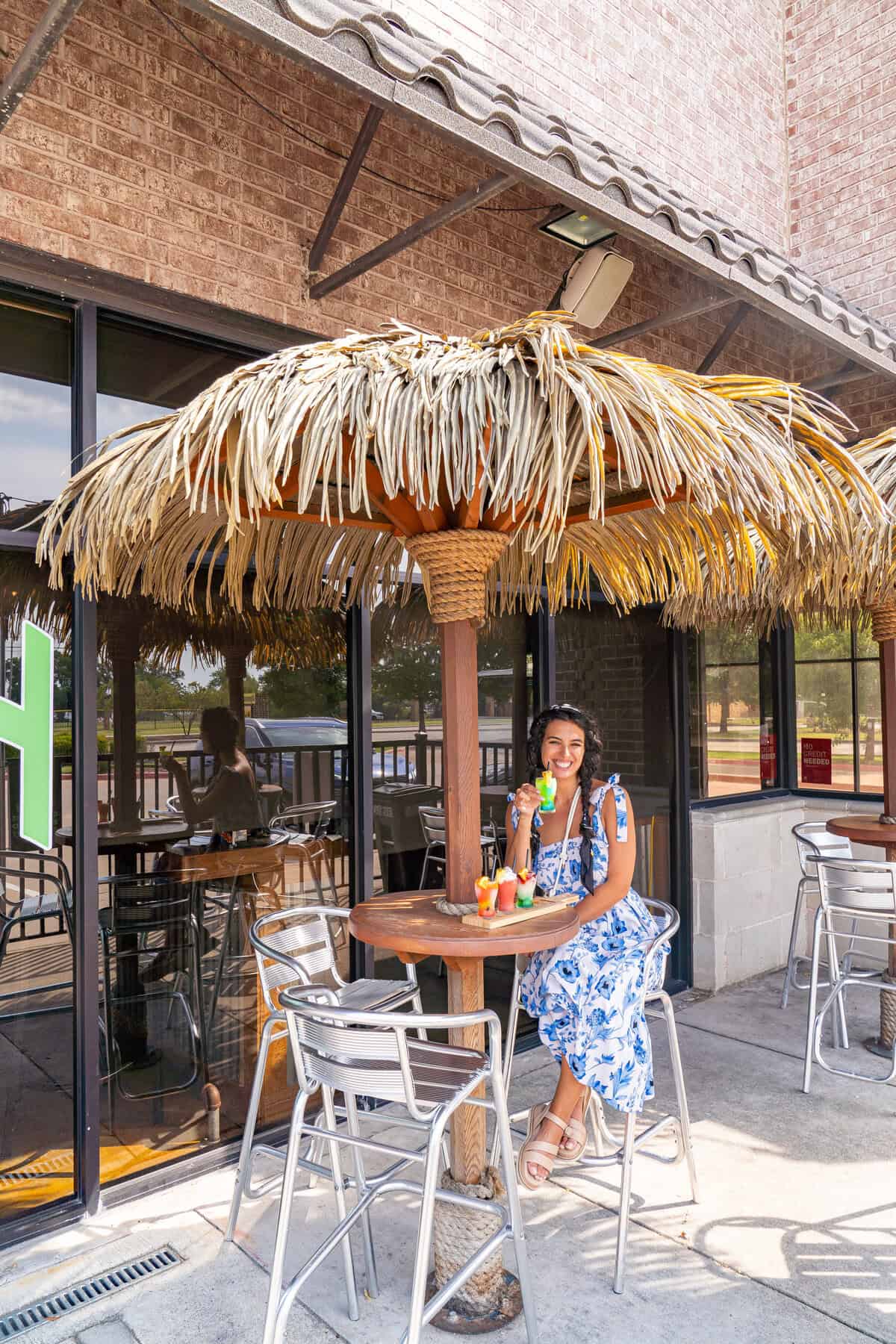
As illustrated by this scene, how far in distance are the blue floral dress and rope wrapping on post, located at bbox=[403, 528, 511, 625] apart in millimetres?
940

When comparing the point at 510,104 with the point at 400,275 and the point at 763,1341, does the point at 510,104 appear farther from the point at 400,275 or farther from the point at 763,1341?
the point at 763,1341

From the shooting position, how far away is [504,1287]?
2631 mm

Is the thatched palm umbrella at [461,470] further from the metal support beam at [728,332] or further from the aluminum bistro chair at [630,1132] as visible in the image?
the metal support beam at [728,332]

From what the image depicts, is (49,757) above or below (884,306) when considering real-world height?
below

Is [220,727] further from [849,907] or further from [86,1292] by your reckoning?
[849,907]

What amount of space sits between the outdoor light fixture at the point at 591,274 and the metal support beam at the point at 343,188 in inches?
45.7

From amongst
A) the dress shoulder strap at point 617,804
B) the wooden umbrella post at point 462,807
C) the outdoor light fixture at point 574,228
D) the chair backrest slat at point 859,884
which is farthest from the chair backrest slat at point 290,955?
the outdoor light fixture at point 574,228

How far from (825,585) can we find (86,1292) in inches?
150

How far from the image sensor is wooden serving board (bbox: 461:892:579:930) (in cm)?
257

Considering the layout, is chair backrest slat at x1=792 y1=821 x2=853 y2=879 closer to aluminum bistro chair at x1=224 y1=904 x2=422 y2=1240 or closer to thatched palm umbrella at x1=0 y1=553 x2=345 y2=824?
aluminum bistro chair at x1=224 y1=904 x2=422 y2=1240

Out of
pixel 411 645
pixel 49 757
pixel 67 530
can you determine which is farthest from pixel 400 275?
pixel 49 757

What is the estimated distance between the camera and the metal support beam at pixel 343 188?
3205 millimetres

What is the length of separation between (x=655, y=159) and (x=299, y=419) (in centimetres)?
477

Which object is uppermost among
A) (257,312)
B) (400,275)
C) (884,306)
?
(884,306)
